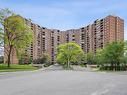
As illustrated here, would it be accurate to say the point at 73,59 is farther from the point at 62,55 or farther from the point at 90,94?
the point at 90,94

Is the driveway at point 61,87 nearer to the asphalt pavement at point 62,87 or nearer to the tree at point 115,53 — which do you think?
the asphalt pavement at point 62,87

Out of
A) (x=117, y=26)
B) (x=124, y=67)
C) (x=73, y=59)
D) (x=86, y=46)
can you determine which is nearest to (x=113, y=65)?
(x=124, y=67)

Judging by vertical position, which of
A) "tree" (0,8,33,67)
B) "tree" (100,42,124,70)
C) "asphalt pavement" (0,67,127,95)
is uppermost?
"tree" (0,8,33,67)

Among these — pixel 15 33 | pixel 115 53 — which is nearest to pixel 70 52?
pixel 115 53

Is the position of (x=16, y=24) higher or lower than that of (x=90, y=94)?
higher

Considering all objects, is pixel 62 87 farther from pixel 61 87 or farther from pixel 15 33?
pixel 15 33

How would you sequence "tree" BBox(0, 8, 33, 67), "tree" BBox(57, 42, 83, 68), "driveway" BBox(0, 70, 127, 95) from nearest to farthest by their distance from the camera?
"driveway" BBox(0, 70, 127, 95), "tree" BBox(0, 8, 33, 67), "tree" BBox(57, 42, 83, 68)

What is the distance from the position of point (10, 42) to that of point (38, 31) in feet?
416

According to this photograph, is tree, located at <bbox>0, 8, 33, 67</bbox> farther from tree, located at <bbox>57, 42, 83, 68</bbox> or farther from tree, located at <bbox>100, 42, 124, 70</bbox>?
tree, located at <bbox>57, 42, 83, 68</bbox>

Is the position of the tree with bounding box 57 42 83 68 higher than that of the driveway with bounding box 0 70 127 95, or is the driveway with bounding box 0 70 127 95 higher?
the tree with bounding box 57 42 83 68

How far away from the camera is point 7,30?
7012cm

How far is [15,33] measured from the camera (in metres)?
70.9

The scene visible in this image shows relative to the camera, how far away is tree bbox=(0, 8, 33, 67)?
7012cm

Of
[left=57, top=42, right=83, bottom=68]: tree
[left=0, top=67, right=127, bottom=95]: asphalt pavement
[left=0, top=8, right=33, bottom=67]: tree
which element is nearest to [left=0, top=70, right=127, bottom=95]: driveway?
[left=0, top=67, right=127, bottom=95]: asphalt pavement
